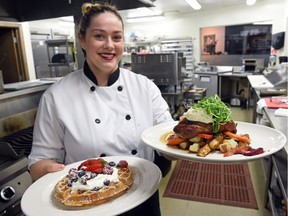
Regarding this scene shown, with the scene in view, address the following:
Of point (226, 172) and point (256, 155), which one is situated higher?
point (256, 155)

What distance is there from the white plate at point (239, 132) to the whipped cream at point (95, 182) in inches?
8.0

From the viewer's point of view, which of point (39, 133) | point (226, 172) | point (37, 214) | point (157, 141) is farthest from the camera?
point (226, 172)

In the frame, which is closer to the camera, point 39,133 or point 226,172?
point 39,133

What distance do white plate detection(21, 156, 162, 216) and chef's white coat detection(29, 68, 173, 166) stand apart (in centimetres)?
20

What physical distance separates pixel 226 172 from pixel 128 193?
2977 millimetres

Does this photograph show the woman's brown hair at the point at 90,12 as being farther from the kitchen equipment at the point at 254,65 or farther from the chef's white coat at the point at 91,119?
the kitchen equipment at the point at 254,65

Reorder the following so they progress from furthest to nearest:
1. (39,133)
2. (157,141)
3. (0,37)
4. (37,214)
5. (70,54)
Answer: (70,54) → (0,37) → (39,133) → (157,141) → (37,214)

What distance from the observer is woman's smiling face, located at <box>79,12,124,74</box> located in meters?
1.22

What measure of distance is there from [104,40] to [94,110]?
37cm

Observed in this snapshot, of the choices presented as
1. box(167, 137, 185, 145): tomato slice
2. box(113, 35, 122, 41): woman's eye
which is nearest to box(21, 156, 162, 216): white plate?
box(167, 137, 185, 145): tomato slice

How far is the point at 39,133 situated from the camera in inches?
49.0

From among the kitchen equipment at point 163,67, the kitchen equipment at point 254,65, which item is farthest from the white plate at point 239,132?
the kitchen equipment at point 254,65

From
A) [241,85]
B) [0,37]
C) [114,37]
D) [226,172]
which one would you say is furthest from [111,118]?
[241,85]

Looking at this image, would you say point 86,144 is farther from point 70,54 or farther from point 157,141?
point 70,54
